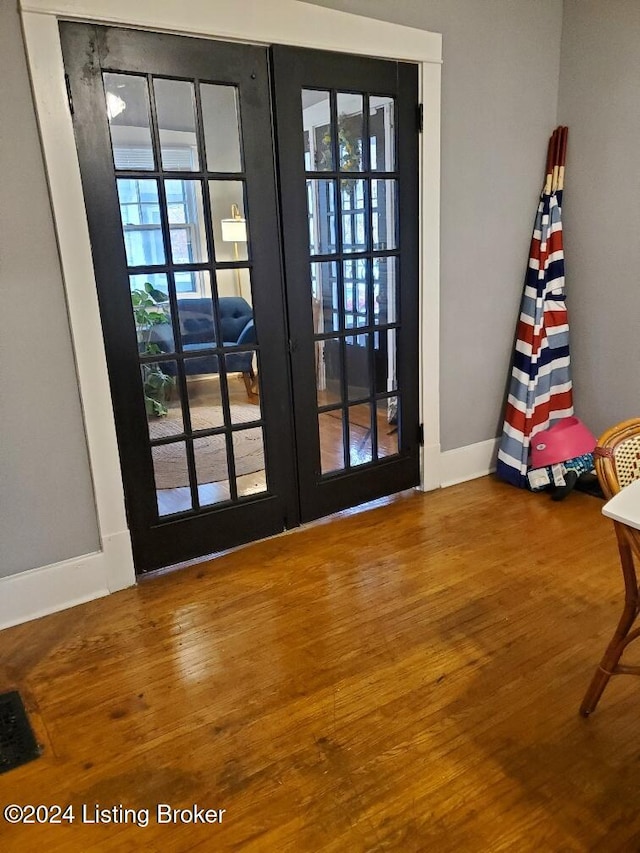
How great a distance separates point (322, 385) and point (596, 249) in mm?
1615

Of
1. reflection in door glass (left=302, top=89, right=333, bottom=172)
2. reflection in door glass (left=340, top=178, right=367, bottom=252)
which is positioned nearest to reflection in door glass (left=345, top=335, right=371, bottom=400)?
reflection in door glass (left=340, top=178, right=367, bottom=252)

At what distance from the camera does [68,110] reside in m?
2.12

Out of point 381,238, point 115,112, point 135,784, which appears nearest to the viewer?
point 135,784

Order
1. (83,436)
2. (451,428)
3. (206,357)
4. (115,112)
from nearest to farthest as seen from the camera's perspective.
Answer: (115,112), (83,436), (206,357), (451,428)

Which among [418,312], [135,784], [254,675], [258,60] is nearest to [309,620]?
[254,675]

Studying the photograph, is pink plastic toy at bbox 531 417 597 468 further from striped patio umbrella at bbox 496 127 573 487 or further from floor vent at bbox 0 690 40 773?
floor vent at bbox 0 690 40 773

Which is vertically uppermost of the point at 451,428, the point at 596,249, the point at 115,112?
the point at 115,112

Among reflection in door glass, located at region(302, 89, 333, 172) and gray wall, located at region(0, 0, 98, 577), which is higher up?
reflection in door glass, located at region(302, 89, 333, 172)

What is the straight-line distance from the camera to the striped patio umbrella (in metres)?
3.28

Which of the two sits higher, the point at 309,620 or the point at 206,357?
the point at 206,357

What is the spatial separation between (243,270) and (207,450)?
766 mm

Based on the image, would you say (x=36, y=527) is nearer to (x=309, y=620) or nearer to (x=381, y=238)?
(x=309, y=620)

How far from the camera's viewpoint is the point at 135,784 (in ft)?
5.35

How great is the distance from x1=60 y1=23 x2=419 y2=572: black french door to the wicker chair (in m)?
1.50
